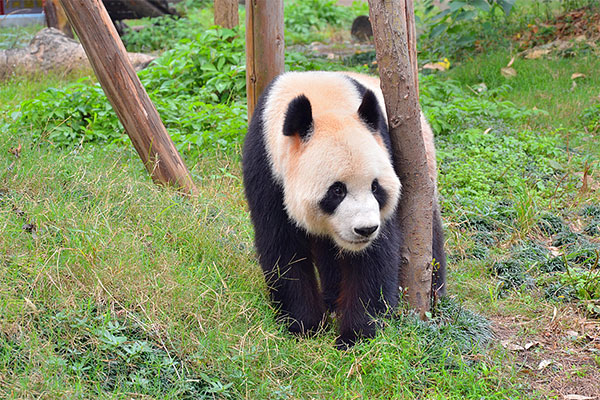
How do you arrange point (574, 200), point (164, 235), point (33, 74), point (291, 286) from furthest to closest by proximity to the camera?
A: point (33, 74), point (574, 200), point (164, 235), point (291, 286)

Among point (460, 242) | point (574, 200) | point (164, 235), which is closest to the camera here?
point (164, 235)

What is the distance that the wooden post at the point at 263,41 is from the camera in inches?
204

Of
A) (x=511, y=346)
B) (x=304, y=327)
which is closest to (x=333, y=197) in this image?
(x=304, y=327)

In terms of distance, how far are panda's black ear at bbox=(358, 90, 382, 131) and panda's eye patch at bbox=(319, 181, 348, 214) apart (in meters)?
0.43

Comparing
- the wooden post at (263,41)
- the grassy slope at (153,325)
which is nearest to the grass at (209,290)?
the grassy slope at (153,325)

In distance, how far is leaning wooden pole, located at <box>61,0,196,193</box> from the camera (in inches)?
185

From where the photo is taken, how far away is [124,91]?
4934mm

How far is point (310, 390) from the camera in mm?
3271

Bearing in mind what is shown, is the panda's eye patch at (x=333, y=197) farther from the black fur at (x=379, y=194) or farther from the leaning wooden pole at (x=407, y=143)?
the leaning wooden pole at (x=407, y=143)

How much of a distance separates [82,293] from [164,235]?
0.90 meters

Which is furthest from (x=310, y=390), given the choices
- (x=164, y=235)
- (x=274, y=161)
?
(x=164, y=235)

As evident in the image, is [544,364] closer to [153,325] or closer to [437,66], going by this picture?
[153,325]

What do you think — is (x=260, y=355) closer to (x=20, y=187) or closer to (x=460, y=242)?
(x=20, y=187)

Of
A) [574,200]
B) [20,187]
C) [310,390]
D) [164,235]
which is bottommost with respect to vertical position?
[574,200]
